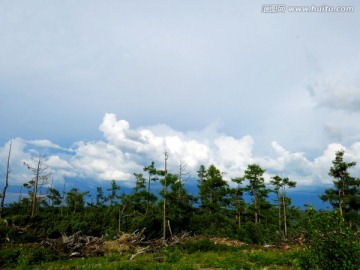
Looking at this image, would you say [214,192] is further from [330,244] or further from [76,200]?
[76,200]

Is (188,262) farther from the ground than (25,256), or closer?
closer

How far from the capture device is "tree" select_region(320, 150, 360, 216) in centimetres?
3494

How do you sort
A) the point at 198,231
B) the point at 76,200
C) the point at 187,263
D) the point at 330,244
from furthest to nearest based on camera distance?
the point at 76,200 < the point at 198,231 < the point at 187,263 < the point at 330,244

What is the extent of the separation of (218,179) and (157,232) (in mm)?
10942

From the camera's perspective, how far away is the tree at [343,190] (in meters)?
34.9

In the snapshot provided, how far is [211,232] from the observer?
31.5m

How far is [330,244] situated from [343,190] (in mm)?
33713

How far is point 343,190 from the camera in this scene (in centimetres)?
3575

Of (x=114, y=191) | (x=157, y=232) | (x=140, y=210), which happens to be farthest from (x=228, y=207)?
(x=114, y=191)

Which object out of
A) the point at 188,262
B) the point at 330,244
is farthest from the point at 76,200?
A: the point at 330,244

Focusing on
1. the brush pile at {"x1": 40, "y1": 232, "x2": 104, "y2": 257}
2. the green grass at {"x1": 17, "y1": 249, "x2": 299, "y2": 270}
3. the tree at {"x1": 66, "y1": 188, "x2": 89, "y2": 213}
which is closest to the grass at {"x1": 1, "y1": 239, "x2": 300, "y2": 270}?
the green grass at {"x1": 17, "y1": 249, "x2": 299, "y2": 270}

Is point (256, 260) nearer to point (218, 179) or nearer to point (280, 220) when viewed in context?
point (218, 179)

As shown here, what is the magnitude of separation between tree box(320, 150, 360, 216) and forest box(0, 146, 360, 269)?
0.37 feet

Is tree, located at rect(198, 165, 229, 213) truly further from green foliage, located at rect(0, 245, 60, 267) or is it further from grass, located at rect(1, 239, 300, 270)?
green foliage, located at rect(0, 245, 60, 267)
